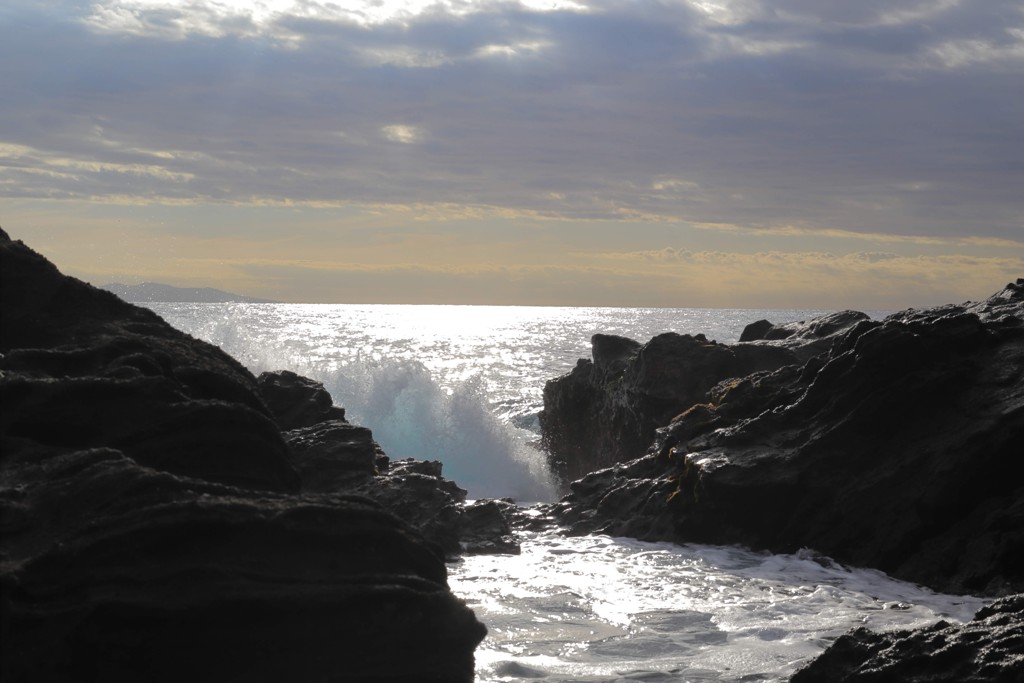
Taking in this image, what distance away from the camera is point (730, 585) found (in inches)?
472

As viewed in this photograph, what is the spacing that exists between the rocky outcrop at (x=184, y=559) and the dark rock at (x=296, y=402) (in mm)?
7187

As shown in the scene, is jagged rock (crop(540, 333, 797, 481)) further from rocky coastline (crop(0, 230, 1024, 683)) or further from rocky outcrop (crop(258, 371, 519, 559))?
rocky outcrop (crop(258, 371, 519, 559))

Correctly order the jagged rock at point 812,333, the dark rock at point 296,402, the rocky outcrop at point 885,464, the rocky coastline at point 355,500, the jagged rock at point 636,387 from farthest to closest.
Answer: the jagged rock at point 812,333
the jagged rock at point 636,387
the dark rock at point 296,402
the rocky outcrop at point 885,464
the rocky coastline at point 355,500

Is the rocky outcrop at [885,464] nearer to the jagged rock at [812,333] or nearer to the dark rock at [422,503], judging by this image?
the dark rock at [422,503]

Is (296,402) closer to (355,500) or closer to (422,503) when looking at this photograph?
(422,503)

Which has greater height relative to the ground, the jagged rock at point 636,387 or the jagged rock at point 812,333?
the jagged rock at point 812,333

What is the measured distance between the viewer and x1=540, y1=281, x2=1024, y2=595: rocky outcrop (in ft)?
40.0

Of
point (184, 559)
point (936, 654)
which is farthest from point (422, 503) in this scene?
point (936, 654)

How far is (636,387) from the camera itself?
67.3 feet

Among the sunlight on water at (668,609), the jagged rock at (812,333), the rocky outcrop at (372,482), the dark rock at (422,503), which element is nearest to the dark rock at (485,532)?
the rocky outcrop at (372,482)

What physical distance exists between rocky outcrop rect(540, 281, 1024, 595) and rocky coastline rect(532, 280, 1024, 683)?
17 mm

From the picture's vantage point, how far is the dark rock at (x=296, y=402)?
15781 mm

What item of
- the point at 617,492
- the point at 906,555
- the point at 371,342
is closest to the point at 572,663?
A: the point at 906,555

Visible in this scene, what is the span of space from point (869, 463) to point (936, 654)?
674cm
